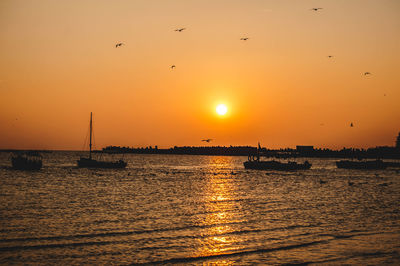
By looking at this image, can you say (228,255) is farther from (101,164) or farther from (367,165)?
(367,165)

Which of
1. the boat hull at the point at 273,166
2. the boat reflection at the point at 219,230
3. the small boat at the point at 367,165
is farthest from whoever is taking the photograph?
the small boat at the point at 367,165

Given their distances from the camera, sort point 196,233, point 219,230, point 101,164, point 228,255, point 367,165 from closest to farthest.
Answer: point 228,255
point 196,233
point 219,230
point 101,164
point 367,165

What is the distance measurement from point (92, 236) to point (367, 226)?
21711 mm

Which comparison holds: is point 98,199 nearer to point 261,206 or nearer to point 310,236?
point 261,206

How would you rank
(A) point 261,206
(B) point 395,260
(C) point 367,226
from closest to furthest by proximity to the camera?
(B) point 395,260
(C) point 367,226
(A) point 261,206

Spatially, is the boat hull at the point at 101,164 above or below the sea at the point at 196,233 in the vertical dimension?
above

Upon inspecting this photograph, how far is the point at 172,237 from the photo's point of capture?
98.1 ft

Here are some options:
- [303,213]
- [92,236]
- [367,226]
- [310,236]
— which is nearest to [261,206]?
[303,213]

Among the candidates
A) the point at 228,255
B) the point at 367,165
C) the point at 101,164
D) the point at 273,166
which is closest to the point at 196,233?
the point at 228,255

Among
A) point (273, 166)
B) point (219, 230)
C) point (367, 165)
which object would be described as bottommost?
point (367, 165)

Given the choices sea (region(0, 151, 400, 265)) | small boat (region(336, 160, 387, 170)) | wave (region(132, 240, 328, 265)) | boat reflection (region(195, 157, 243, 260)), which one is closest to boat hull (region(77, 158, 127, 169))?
sea (region(0, 151, 400, 265))

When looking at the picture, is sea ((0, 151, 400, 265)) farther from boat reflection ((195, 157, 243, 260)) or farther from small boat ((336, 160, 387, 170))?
small boat ((336, 160, 387, 170))

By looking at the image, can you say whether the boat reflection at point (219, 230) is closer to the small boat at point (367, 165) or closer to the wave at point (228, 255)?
the wave at point (228, 255)

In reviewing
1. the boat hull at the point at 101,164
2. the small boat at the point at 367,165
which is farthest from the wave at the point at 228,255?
the small boat at the point at 367,165
